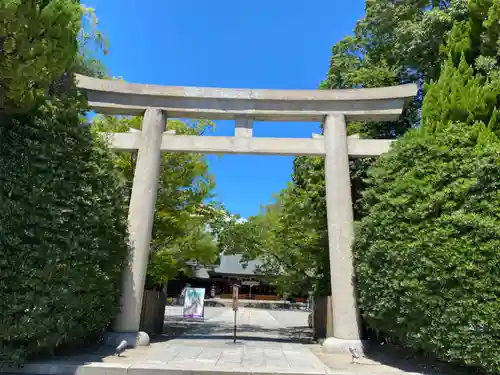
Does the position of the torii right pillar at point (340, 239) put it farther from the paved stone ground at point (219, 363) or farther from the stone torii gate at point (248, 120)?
the paved stone ground at point (219, 363)

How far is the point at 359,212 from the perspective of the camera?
11.5m

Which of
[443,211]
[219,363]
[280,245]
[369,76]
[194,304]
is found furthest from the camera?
[280,245]

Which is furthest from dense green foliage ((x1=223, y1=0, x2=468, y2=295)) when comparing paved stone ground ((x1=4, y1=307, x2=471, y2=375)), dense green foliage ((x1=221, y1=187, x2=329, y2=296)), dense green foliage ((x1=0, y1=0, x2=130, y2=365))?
dense green foliage ((x1=0, y1=0, x2=130, y2=365))

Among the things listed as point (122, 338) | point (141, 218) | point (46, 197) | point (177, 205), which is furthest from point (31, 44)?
point (177, 205)

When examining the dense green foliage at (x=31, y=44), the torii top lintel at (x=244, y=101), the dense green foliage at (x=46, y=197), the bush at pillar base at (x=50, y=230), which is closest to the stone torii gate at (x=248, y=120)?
the torii top lintel at (x=244, y=101)

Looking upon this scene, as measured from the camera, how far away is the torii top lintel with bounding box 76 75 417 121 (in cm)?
1082

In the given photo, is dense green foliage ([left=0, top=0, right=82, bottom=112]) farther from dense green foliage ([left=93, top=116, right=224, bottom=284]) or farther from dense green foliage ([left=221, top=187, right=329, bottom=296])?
dense green foliage ([left=221, top=187, right=329, bottom=296])

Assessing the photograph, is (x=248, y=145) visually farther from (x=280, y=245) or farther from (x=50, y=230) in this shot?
(x=280, y=245)

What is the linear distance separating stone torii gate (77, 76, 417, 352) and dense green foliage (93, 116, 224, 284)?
3181mm

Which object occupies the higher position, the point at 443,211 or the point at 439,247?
the point at 443,211

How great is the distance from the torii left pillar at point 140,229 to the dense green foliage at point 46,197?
1.31 m

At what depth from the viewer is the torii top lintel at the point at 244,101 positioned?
10.8 metres

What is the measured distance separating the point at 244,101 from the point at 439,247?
20.4 ft

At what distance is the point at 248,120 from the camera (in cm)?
1111
